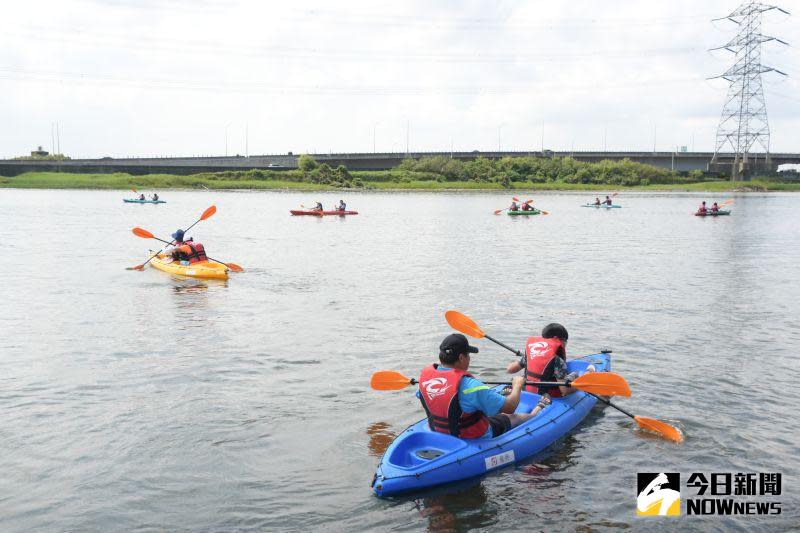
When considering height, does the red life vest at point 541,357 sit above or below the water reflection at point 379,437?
above

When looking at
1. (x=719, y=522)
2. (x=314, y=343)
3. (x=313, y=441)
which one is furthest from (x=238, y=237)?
(x=719, y=522)

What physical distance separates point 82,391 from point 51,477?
3.69m

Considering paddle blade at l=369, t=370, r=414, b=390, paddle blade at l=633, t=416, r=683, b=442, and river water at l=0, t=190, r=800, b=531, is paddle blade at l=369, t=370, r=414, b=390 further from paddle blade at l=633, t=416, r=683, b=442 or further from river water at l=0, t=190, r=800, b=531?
paddle blade at l=633, t=416, r=683, b=442

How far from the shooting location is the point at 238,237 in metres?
41.5

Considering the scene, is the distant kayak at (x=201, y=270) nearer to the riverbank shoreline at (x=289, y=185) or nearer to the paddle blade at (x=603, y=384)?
the paddle blade at (x=603, y=384)

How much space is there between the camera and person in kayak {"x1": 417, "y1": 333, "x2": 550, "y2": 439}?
902 cm

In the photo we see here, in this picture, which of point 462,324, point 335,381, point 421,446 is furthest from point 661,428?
point 335,381

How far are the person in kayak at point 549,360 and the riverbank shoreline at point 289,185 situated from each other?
96419 millimetres

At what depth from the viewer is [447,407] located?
361 inches

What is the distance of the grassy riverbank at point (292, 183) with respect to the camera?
106 meters

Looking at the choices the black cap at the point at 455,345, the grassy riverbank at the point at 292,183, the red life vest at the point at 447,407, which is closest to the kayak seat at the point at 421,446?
the red life vest at the point at 447,407

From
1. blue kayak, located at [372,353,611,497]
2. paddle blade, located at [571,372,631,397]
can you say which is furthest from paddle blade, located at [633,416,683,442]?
blue kayak, located at [372,353,611,497]

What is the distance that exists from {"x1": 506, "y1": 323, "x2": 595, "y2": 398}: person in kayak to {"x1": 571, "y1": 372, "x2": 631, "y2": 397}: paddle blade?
0.27 m

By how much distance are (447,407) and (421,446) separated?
63 centimetres
